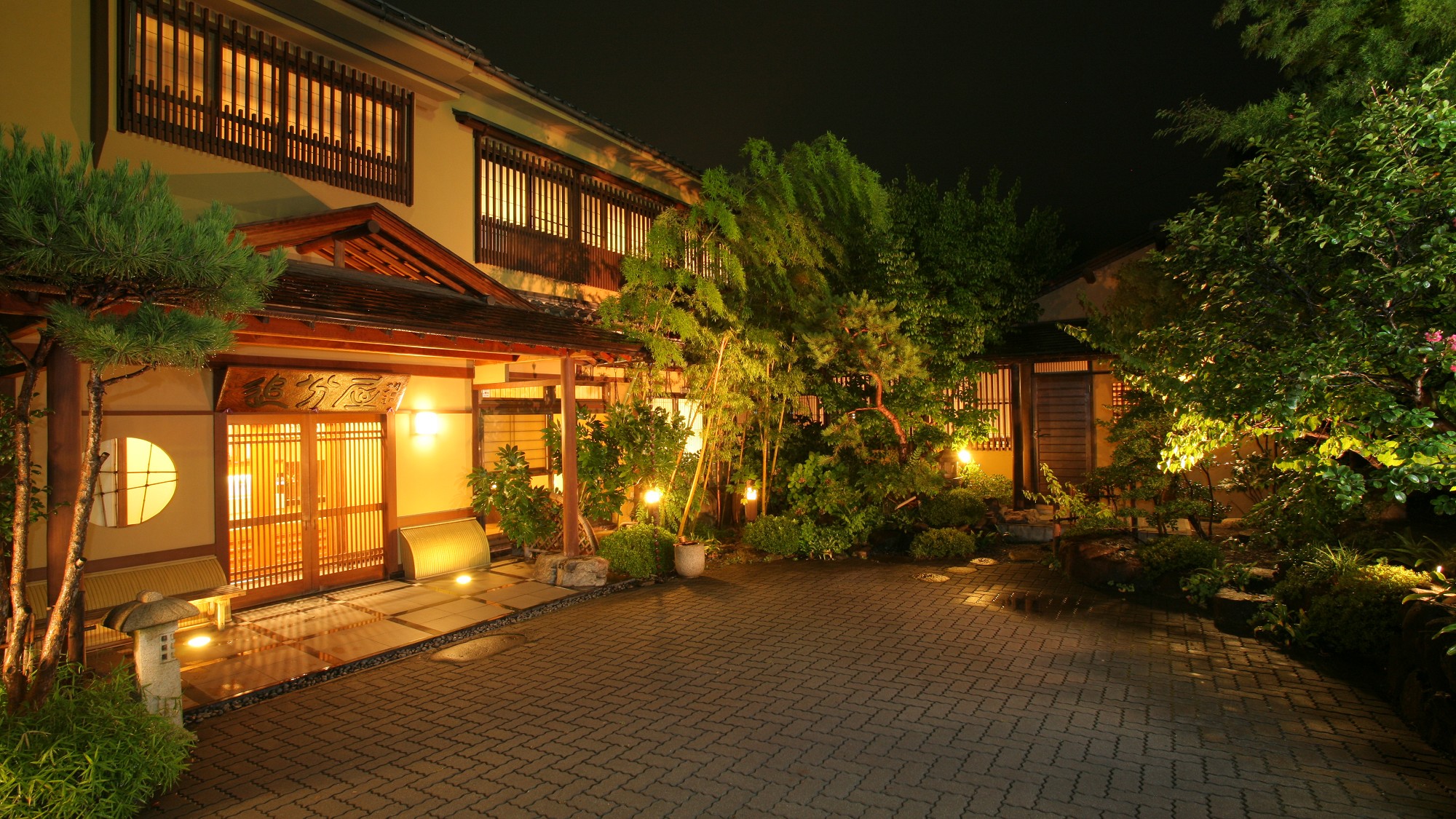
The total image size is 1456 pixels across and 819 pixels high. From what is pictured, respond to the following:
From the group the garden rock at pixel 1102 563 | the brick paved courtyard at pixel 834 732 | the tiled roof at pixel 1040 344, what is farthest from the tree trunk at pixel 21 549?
the tiled roof at pixel 1040 344

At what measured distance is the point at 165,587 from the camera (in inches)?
315

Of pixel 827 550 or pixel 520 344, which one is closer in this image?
pixel 520 344

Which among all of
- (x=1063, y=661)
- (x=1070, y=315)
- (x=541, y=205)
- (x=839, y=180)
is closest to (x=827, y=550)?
(x=1063, y=661)

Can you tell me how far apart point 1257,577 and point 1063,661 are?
3.66 meters

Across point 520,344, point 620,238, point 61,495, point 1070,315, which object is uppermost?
point 620,238

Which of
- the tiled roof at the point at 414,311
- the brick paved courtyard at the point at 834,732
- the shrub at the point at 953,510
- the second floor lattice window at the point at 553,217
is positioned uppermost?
the second floor lattice window at the point at 553,217

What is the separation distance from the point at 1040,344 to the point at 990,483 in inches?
122

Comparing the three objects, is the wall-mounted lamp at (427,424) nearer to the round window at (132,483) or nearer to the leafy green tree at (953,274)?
the round window at (132,483)

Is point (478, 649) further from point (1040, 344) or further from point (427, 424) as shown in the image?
point (1040, 344)

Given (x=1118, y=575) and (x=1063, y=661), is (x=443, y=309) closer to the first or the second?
(x=1063, y=661)

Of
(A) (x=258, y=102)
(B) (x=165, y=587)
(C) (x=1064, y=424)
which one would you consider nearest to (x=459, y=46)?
(A) (x=258, y=102)

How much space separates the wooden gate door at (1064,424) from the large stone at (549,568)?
410 inches

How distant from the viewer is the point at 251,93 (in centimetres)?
927

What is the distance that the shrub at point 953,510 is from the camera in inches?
540
